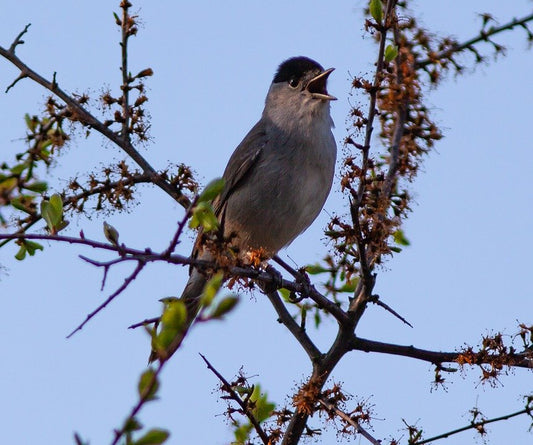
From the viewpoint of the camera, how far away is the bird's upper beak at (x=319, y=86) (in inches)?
267

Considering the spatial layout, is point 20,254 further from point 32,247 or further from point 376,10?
point 376,10

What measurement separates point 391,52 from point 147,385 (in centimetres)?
248

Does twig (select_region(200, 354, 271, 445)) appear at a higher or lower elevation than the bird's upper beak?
lower

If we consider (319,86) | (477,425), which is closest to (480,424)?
(477,425)

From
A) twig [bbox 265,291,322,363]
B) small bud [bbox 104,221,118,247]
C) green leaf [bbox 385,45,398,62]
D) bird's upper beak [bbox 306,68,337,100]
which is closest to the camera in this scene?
small bud [bbox 104,221,118,247]

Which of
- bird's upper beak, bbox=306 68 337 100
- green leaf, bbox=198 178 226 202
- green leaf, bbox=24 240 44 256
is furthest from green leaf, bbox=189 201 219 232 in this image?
bird's upper beak, bbox=306 68 337 100

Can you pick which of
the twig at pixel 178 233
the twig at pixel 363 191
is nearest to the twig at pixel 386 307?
the twig at pixel 363 191

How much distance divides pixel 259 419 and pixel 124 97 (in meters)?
1.86

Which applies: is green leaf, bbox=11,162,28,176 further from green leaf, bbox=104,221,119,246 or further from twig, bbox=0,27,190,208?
twig, bbox=0,27,190,208

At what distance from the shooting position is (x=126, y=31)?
461 centimetres

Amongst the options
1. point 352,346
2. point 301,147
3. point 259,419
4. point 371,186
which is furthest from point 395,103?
point 301,147

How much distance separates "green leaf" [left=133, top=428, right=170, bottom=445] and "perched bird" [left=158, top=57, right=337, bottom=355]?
4470mm

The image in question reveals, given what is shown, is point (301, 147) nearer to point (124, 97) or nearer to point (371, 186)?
point (124, 97)

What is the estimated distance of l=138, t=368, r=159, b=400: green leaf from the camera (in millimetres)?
1685
